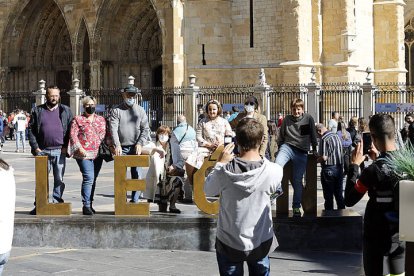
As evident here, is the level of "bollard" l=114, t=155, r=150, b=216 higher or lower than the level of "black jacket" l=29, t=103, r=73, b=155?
lower

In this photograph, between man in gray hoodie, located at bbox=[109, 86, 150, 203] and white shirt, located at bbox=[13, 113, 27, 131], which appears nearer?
man in gray hoodie, located at bbox=[109, 86, 150, 203]

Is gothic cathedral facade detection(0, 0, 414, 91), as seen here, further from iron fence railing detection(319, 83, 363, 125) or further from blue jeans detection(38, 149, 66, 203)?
blue jeans detection(38, 149, 66, 203)

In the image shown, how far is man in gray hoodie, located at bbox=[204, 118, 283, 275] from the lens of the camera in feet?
15.7

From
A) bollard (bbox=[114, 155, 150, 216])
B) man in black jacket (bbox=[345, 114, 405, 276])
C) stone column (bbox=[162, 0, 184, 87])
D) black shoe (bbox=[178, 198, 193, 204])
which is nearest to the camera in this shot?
man in black jacket (bbox=[345, 114, 405, 276])

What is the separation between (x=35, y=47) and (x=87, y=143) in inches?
1093

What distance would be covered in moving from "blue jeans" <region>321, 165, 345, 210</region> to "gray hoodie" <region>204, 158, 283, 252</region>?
5.71 m

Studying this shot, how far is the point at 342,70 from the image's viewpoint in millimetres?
26719

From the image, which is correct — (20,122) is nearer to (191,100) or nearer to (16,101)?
(191,100)

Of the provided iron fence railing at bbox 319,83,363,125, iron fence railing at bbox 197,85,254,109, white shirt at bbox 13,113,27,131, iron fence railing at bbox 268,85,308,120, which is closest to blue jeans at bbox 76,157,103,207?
iron fence railing at bbox 268,85,308,120

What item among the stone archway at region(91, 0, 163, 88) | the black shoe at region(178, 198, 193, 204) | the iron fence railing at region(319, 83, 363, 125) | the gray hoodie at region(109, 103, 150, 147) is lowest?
the black shoe at region(178, 198, 193, 204)

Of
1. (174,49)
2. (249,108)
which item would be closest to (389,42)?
(174,49)

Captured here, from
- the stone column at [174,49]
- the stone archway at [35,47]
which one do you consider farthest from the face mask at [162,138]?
the stone archway at [35,47]

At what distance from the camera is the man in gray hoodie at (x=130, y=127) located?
946 cm

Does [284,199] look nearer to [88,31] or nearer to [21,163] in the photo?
[21,163]
